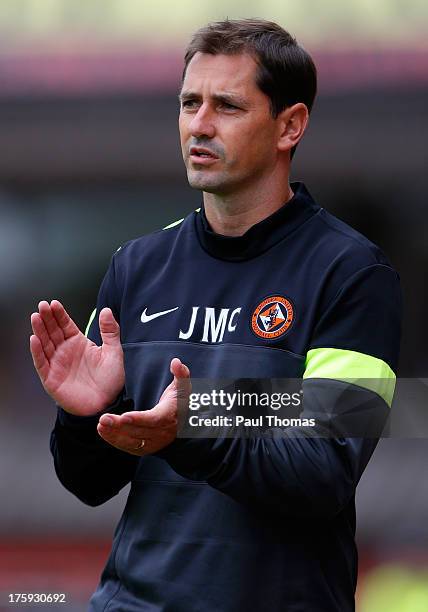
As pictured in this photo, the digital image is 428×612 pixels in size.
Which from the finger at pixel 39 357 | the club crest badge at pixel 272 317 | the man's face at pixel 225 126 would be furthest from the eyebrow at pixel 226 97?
the finger at pixel 39 357

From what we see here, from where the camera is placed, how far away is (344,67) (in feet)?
8.72

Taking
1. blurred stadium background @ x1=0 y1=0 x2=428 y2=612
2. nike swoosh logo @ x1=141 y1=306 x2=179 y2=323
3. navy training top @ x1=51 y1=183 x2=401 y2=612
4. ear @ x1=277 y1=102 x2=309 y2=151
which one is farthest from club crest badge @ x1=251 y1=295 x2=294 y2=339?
blurred stadium background @ x1=0 y1=0 x2=428 y2=612

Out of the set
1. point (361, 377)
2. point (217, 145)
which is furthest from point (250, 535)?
point (217, 145)

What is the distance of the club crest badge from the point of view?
1.27 metres

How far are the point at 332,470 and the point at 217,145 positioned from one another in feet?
1.34

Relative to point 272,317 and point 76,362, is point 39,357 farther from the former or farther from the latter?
point 272,317

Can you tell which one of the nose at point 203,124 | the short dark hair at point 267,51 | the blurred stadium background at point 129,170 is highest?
the short dark hair at point 267,51

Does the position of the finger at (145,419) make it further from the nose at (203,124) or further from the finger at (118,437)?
the nose at (203,124)

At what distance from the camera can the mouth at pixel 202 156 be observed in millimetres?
1319

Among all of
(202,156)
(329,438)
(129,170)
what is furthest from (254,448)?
(129,170)

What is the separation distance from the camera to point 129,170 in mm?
2695

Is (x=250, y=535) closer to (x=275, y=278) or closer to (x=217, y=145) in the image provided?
(x=275, y=278)

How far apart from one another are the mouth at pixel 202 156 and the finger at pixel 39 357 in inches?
11.1

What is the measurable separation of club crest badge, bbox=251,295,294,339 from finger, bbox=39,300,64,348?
0.22m
